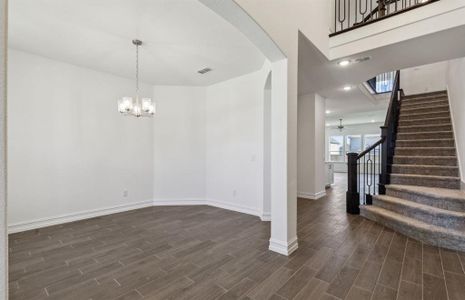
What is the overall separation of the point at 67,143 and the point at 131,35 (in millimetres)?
2319

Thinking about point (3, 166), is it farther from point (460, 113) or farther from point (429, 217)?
point (460, 113)

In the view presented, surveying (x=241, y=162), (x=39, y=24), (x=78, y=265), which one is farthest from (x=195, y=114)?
(x=78, y=265)

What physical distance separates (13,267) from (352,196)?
16.8 feet

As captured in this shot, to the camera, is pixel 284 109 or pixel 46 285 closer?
pixel 46 285

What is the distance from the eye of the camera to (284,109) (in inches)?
105

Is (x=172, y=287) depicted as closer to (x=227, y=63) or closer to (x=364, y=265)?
(x=364, y=265)

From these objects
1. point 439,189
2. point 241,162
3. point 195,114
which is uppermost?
Answer: point 195,114

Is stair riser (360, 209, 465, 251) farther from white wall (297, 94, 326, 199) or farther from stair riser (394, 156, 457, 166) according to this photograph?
white wall (297, 94, 326, 199)

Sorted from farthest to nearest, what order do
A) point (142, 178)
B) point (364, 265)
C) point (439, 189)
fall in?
point (142, 178)
point (439, 189)
point (364, 265)

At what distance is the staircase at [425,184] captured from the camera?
2.93m

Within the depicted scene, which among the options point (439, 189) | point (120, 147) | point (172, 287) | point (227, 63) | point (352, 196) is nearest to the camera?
point (172, 287)

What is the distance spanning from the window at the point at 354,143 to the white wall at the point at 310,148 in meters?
7.89

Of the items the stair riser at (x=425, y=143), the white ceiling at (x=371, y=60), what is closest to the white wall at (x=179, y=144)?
the white ceiling at (x=371, y=60)

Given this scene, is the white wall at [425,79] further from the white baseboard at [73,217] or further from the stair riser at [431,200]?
the white baseboard at [73,217]
